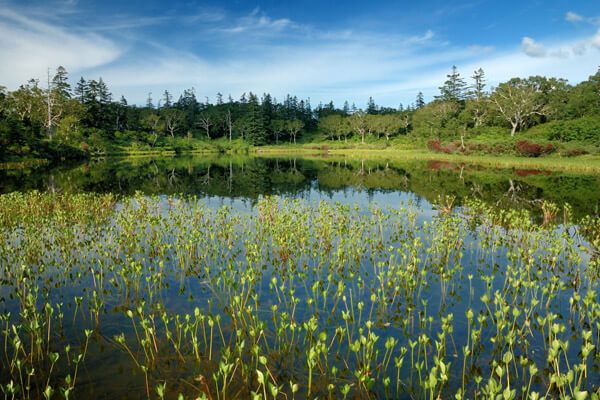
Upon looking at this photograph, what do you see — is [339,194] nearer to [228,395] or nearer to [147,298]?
[147,298]

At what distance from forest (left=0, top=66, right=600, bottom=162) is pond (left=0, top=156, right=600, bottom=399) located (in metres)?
38.6

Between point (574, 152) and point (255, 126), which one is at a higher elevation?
point (255, 126)

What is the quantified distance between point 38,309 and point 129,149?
7387 cm

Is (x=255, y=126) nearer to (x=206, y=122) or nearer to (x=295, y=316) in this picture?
(x=206, y=122)

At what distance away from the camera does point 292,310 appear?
22.2 feet

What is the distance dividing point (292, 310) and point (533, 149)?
46.7 m

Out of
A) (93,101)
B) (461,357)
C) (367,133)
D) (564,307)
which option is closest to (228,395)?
(461,357)

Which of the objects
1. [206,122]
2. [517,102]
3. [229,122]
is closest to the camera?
[517,102]

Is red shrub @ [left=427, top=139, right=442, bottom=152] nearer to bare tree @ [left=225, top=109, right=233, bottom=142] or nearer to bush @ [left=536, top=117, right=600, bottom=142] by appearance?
bush @ [left=536, top=117, right=600, bottom=142]

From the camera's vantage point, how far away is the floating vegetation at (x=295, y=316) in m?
4.53

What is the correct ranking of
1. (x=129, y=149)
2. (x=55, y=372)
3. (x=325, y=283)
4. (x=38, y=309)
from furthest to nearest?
(x=129, y=149), (x=325, y=283), (x=38, y=309), (x=55, y=372)

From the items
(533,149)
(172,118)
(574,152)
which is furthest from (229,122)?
(574,152)

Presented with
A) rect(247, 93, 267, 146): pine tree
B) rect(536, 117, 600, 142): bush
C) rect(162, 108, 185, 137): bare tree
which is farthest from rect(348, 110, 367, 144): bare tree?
rect(162, 108, 185, 137): bare tree

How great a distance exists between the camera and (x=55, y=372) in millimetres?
4805
